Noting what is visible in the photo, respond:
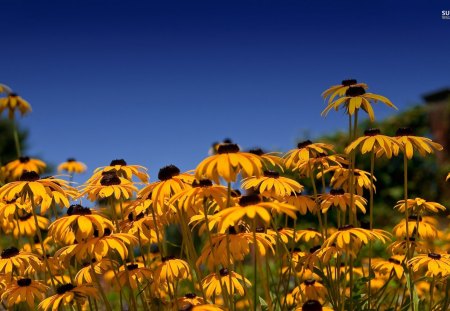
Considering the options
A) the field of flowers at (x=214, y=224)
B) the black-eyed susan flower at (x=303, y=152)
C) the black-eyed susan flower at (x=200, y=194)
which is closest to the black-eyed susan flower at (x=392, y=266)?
the field of flowers at (x=214, y=224)

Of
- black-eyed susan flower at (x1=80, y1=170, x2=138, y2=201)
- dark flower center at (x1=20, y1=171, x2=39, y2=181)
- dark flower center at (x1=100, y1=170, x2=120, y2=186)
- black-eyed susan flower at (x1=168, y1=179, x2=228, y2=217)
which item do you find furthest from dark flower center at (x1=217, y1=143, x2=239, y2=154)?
dark flower center at (x1=20, y1=171, x2=39, y2=181)

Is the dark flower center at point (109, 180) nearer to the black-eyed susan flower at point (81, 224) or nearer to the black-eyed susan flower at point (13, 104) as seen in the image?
the black-eyed susan flower at point (81, 224)

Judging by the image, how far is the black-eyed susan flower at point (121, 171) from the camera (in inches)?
145

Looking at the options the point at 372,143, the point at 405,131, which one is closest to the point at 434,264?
the point at 405,131

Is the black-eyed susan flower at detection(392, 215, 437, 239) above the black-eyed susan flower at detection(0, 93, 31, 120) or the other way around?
the other way around

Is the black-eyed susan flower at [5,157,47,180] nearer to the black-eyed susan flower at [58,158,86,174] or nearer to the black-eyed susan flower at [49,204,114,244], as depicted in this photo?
the black-eyed susan flower at [58,158,86,174]

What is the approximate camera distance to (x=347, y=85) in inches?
131

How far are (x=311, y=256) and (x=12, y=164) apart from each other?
12.0 ft

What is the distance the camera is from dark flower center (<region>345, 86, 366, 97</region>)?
3203 millimetres

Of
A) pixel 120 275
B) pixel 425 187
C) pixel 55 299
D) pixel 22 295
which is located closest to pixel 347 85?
pixel 120 275

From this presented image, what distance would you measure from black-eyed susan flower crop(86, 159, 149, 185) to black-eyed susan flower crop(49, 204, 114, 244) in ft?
1.60

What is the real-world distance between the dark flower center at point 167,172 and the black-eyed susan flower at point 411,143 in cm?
119

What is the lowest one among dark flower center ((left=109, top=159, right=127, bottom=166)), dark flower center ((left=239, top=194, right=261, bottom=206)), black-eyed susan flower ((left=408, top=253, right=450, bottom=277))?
black-eyed susan flower ((left=408, top=253, right=450, bottom=277))

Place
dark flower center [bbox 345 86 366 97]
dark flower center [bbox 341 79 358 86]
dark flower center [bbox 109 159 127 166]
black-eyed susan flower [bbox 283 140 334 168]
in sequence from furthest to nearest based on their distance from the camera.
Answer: dark flower center [bbox 109 159 127 166] → black-eyed susan flower [bbox 283 140 334 168] → dark flower center [bbox 341 79 358 86] → dark flower center [bbox 345 86 366 97]
